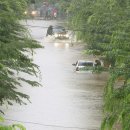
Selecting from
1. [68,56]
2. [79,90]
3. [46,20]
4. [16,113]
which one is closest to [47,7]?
[46,20]

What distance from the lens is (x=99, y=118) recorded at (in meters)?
28.0

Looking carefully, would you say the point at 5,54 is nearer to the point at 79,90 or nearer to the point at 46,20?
the point at 79,90

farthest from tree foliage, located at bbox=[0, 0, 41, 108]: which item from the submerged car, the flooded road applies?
the submerged car

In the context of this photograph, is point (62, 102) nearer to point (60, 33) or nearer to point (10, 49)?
point (10, 49)

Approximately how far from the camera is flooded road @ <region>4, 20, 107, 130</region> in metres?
26.7

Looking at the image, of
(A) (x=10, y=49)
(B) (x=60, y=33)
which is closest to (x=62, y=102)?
(A) (x=10, y=49)

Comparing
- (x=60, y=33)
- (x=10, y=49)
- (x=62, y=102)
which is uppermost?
(x=10, y=49)

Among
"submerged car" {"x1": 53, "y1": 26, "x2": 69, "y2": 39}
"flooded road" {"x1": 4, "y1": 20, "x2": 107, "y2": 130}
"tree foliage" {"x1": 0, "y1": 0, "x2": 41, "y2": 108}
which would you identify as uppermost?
"tree foliage" {"x1": 0, "y1": 0, "x2": 41, "y2": 108}

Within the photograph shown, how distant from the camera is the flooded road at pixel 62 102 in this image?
87.7ft

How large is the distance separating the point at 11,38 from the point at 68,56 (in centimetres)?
4389

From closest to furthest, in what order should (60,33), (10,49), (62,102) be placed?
(10,49) → (62,102) → (60,33)

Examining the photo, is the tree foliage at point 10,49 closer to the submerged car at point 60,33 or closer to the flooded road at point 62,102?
the flooded road at point 62,102

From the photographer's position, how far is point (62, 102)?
109 feet

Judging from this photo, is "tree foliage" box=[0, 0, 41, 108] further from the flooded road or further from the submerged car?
the submerged car
